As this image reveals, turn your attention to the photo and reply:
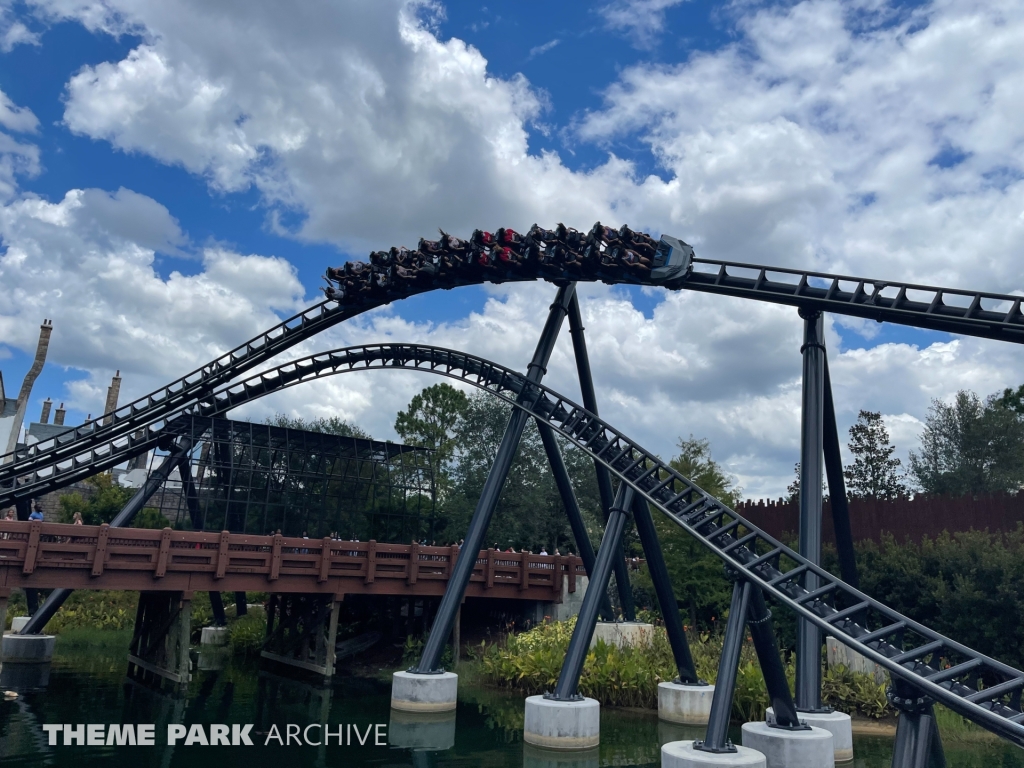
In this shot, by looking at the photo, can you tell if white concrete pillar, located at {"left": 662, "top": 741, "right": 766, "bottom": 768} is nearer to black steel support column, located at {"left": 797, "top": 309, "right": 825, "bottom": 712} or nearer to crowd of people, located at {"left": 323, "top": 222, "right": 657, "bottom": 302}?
black steel support column, located at {"left": 797, "top": 309, "right": 825, "bottom": 712}

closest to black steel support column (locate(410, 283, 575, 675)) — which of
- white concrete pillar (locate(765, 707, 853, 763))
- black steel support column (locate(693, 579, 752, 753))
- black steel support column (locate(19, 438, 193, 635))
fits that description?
black steel support column (locate(693, 579, 752, 753))

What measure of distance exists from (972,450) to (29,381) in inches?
2459

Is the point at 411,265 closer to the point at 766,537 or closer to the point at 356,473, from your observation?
the point at 356,473

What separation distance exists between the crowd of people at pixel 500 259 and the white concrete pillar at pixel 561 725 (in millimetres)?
9690

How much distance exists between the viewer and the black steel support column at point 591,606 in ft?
47.1

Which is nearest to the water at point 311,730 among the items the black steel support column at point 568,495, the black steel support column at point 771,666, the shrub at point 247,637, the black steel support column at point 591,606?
the black steel support column at point 591,606

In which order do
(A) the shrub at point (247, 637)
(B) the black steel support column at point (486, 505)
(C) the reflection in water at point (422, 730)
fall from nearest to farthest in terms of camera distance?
(C) the reflection in water at point (422, 730) → (B) the black steel support column at point (486, 505) → (A) the shrub at point (247, 637)

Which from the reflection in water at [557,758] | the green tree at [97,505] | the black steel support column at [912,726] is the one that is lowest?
the reflection in water at [557,758]

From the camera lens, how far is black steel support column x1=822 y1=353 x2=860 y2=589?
1670cm

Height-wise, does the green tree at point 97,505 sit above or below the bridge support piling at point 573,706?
above

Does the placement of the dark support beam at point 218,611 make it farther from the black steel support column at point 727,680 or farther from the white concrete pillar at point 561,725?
the black steel support column at point 727,680

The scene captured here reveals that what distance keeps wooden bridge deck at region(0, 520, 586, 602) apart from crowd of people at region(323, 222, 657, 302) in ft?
25.6

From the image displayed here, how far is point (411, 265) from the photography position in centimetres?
2328

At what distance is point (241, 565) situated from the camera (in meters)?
20.3
